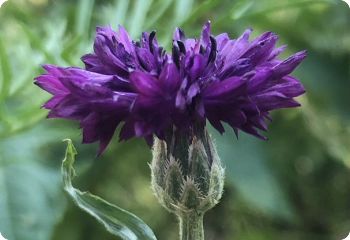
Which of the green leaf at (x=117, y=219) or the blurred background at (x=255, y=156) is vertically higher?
the green leaf at (x=117, y=219)

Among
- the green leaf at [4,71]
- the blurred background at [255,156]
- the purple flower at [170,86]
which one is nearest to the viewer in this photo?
the purple flower at [170,86]

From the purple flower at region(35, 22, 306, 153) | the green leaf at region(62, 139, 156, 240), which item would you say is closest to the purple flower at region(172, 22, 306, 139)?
the purple flower at region(35, 22, 306, 153)

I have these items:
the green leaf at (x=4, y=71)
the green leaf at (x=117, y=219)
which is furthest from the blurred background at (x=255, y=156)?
the green leaf at (x=117, y=219)

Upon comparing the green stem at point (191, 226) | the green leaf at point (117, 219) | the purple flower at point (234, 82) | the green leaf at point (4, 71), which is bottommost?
the green stem at point (191, 226)

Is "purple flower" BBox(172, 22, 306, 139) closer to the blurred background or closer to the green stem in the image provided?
the green stem

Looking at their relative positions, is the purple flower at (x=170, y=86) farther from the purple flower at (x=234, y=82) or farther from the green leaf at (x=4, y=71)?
the green leaf at (x=4, y=71)

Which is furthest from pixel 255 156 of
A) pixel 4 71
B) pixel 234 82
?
pixel 234 82

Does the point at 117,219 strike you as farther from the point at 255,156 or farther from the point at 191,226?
the point at 255,156
